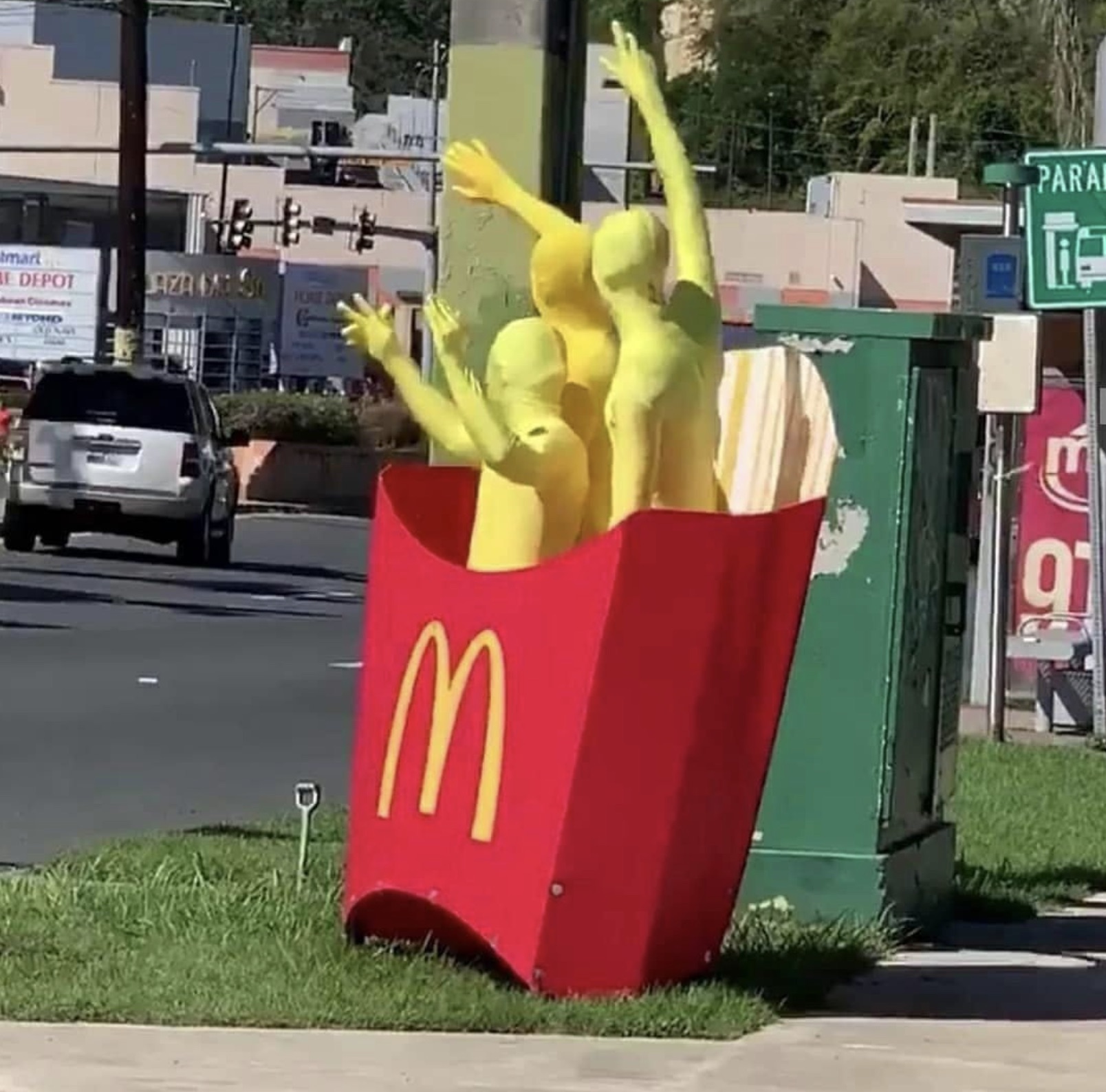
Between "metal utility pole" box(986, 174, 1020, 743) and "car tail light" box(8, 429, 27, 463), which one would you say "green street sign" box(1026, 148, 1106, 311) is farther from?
"car tail light" box(8, 429, 27, 463)

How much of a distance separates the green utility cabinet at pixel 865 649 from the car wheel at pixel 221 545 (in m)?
19.3

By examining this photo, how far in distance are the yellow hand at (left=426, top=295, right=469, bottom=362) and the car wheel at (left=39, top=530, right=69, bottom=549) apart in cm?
2110

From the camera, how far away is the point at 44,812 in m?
11.5

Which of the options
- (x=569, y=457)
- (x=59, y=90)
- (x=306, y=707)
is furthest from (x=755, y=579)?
(x=59, y=90)

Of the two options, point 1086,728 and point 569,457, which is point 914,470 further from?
point 1086,728

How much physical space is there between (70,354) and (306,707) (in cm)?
3194

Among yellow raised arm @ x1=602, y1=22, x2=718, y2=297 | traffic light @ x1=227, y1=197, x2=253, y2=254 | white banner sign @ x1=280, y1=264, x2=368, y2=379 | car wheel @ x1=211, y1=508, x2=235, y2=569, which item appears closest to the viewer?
yellow raised arm @ x1=602, y1=22, x2=718, y2=297

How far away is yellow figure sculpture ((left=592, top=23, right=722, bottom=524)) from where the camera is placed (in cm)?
749

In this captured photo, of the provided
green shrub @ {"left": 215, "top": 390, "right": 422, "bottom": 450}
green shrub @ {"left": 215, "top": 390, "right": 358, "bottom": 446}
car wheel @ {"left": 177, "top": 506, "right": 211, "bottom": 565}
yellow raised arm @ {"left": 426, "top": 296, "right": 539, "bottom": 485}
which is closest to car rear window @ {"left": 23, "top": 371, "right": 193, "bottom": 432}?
car wheel @ {"left": 177, "top": 506, "right": 211, "bottom": 565}

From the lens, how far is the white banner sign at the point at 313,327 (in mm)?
54125

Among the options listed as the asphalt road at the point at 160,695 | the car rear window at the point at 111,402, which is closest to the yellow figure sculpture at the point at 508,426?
the asphalt road at the point at 160,695

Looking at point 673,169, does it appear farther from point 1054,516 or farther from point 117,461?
point 117,461

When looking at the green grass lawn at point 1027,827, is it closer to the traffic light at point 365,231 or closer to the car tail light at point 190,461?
the car tail light at point 190,461

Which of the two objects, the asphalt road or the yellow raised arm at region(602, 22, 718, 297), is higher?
the yellow raised arm at region(602, 22, 718, 297)
